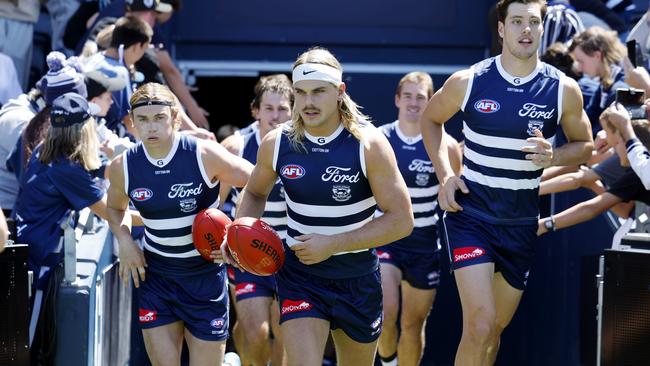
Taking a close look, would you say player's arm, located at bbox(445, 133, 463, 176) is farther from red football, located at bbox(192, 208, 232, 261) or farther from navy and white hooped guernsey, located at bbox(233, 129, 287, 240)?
red football, located at bbox(192, 208, 232, 261)

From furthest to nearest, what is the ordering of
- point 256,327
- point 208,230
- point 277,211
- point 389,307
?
1. point 389,307
2. point 277,211
3. point 256,327
4. point 208,230

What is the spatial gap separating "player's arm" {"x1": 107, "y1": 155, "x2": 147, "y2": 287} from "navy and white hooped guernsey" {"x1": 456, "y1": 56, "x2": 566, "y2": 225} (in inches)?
73.9

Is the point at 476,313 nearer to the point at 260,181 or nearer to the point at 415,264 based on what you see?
the point at 260,181

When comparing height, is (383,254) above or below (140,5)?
below

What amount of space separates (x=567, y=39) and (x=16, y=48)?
4.91 metres

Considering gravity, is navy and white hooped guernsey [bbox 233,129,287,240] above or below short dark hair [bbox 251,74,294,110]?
below

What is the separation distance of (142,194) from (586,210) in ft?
9.90

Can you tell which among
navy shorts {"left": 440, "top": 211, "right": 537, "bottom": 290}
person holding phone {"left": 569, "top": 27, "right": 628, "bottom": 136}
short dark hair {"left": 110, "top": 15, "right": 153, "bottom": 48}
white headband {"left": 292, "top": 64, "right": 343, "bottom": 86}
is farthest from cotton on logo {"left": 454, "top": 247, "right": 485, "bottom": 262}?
short dark hair {"left": 110, "top": 15, "right": 153, "bottom": 48}

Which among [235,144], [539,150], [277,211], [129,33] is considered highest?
[129,33]

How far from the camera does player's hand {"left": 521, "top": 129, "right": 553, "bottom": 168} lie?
6.02 metres

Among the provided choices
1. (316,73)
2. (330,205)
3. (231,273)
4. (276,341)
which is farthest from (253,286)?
(316,73)

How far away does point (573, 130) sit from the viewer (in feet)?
21.1

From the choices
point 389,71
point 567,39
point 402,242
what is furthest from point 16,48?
point 567,39

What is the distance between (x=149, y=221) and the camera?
6219 mm
